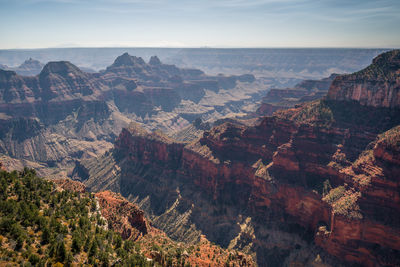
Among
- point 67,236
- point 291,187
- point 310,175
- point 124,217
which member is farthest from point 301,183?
point 67,236

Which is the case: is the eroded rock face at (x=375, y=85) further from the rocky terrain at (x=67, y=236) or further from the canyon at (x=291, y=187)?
the rocky terrain at (x=67, y=236)

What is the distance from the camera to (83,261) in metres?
35.6

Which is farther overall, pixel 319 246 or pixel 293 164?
pixel 293 164

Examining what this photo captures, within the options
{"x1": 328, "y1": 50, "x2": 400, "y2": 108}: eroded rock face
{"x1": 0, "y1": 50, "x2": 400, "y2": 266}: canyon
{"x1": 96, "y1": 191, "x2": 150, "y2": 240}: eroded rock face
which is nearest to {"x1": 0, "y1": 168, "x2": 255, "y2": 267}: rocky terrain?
{"x1": 96, "y1": 191, "x2": 150, "y2": 240}: eroded rock face

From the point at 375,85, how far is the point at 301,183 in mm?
42872

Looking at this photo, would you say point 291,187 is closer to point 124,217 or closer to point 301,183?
point 301,183

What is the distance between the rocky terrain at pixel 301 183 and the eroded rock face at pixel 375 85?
1.18 ft

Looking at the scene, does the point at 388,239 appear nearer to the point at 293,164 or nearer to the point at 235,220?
the point at 293,164

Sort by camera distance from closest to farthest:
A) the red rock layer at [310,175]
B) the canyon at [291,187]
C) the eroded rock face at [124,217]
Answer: the eroded rock face at [124,217], the canyon at [291,187], the red rock layer at [310,175]

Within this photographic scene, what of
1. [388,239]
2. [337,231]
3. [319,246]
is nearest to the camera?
[388,239]

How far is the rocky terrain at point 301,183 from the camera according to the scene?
75.9m

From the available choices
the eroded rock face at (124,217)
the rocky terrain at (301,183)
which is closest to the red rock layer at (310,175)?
the rocky terrain at (301,183)

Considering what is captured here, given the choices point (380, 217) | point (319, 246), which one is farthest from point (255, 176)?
point (380, 217)

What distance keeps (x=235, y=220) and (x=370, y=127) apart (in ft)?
191
